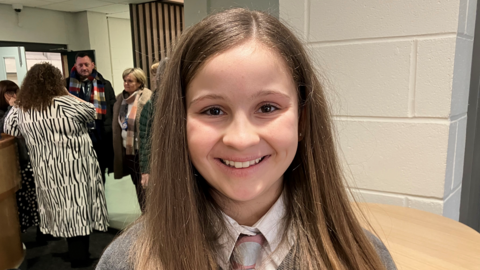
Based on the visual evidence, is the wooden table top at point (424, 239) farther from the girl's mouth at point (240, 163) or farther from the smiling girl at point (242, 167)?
the girl's mouth at point (240, 163)

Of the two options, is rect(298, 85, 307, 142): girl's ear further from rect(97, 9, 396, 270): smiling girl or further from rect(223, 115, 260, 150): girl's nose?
rect(223, 115, 260, 150): girl's nose

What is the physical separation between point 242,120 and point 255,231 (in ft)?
0.78

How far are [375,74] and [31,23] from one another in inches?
203

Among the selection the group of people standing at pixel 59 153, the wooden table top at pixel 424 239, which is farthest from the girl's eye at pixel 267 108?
the group of people standing at pixel 59 153

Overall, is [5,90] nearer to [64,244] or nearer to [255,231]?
[64,244]

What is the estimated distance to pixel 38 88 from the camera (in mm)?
2156

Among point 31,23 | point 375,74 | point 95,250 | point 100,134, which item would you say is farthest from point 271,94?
point 31,23

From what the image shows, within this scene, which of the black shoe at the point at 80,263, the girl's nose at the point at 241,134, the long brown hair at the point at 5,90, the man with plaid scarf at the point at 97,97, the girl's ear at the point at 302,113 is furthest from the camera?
the man with plaid scarf at the point at 97,97

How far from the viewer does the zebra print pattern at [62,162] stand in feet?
7.17

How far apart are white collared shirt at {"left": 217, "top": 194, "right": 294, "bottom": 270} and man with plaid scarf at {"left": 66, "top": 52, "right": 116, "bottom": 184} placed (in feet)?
8.63

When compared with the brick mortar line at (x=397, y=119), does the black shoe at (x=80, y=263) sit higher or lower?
lower

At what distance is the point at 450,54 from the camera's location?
112 cm

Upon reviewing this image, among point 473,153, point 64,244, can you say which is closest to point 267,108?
point 473,153

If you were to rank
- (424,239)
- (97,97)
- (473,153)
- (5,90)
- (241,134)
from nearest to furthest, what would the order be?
1. (241,134)
2. (424,239)
3. (473,153)
4. (5,90)
5. (97,97)
